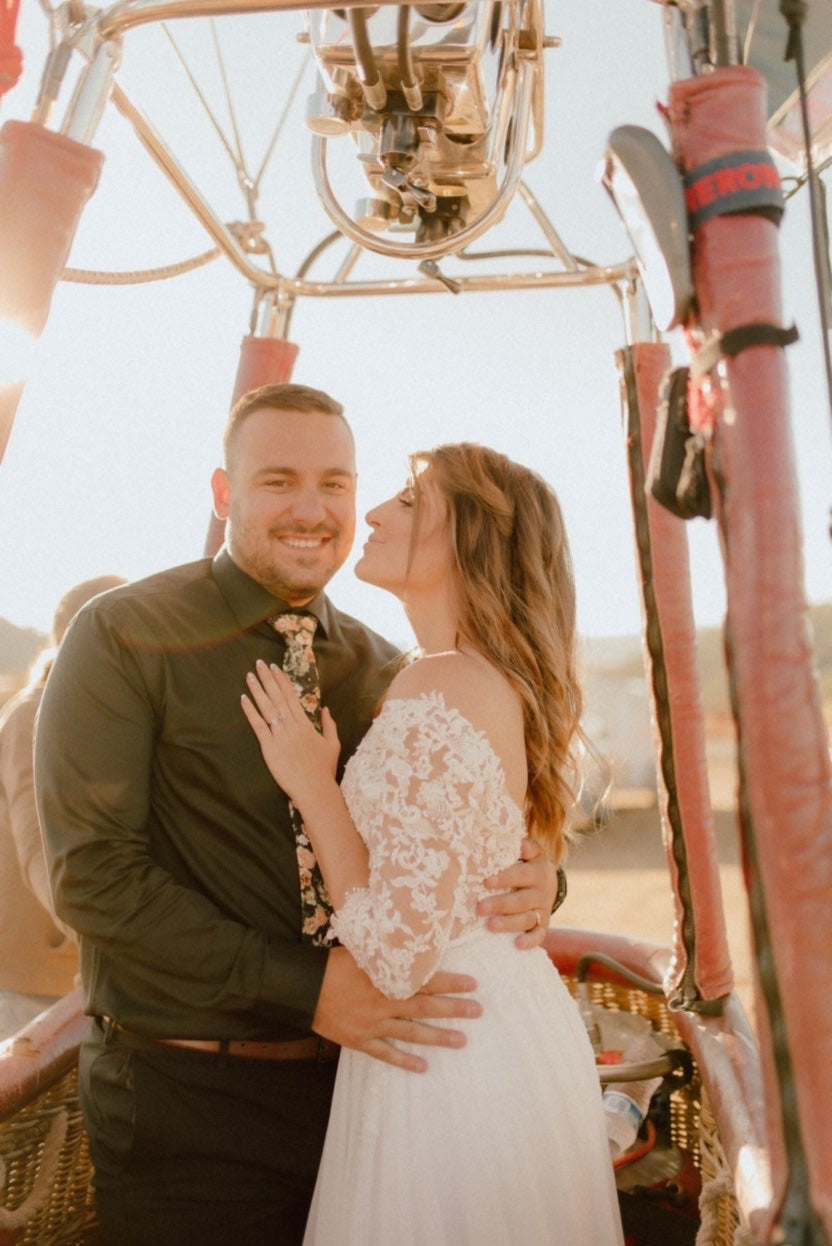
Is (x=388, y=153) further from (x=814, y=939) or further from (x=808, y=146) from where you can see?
(x=814, y=939)

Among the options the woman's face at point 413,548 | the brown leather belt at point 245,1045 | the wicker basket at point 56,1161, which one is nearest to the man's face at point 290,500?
the woman's face at point 413,548

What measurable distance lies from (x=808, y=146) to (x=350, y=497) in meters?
1.18

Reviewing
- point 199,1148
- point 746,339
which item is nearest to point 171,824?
point 199,1148

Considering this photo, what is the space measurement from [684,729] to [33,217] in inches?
61.3

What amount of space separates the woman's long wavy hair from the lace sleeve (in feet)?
0.70

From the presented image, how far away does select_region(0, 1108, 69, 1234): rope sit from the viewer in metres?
1.57

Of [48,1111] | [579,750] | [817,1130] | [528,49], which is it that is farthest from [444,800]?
[528,49]

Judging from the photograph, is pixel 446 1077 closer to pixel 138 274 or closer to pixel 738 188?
pixel 738 188

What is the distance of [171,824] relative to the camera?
1.59 m

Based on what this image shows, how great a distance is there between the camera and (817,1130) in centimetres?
71

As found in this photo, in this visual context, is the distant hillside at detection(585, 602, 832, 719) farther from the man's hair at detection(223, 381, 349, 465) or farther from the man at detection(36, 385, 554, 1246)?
the man's hair at detection(223, 381, 349, 465)

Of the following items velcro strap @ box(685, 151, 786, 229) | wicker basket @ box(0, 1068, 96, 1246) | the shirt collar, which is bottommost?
wicker basket @ box(0, 1068, 96, 1246)

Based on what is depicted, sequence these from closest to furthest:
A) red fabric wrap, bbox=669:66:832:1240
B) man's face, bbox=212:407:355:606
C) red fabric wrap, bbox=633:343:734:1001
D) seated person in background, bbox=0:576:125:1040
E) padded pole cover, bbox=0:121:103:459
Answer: red fabric wrap, bbox=669:66:832:1240, padded pole cover, bbox=0:121:103:459, man's face, bbox=212:407:355:606, red fabric wrap, bbox=633:343:734:1001, seated person in background, bbox=0:576:125:1040

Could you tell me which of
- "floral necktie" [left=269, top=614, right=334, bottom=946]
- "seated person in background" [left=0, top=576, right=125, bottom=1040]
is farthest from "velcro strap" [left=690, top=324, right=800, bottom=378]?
"seated person in background" [left=0, top=576, right=125, bottom=1040]
